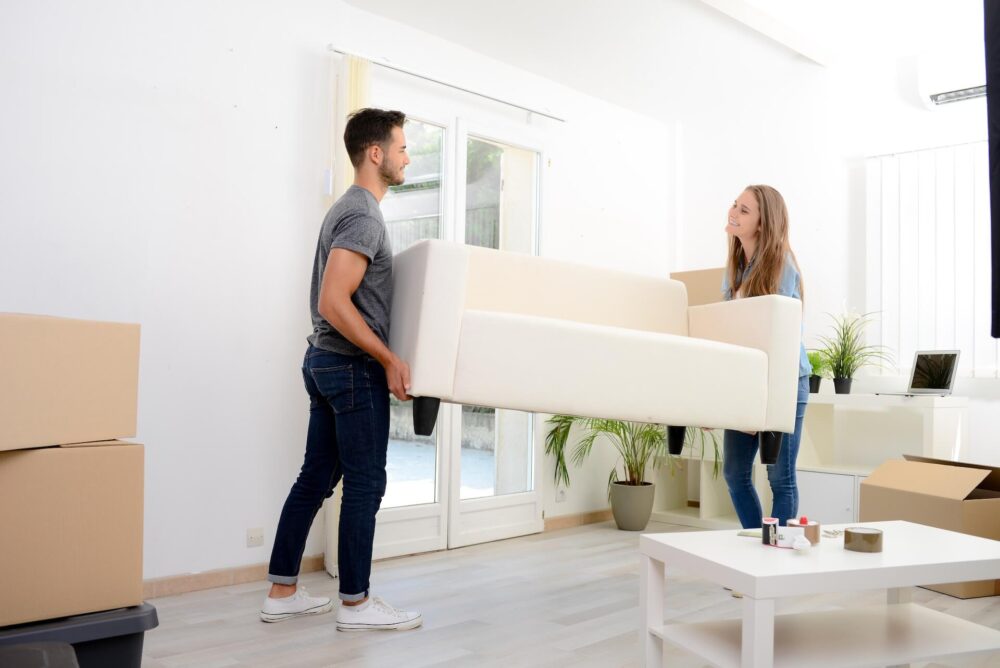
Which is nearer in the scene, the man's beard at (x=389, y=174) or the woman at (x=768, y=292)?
the man's beard at (x=389, y=174)

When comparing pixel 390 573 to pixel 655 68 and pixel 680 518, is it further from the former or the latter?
pixel 655 68

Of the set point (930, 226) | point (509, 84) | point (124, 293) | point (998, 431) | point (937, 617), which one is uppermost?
point (509, 84)

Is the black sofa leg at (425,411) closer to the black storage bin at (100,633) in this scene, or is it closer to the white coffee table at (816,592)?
the white coffee table at (816,592)

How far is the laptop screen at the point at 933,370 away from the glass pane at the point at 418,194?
2.43 m

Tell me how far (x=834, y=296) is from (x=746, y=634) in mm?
3500

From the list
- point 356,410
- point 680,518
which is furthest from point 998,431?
point 356,410

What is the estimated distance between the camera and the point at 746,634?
1.50 meters

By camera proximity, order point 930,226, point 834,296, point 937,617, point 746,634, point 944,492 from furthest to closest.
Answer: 1. point 834,296
2. point 930,226
3. point 944,492
4. point 937,617
5. point 746,634

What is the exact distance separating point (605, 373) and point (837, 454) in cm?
273

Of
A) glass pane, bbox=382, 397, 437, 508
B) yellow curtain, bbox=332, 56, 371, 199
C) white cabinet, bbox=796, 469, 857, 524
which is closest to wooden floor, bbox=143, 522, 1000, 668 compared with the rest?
glass pane, bbox=382, 397, 437, 508

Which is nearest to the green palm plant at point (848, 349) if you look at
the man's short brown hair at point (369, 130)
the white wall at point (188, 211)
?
the white wall at point (188, 211)

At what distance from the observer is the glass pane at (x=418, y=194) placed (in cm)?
362

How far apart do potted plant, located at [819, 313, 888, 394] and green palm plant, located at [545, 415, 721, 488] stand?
0.70 metres

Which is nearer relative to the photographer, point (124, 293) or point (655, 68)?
point (124, 293)
